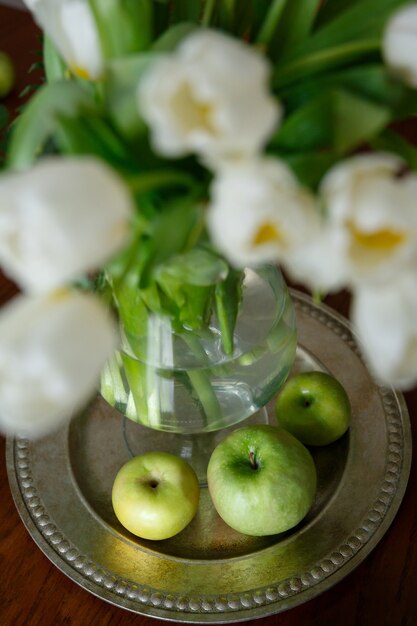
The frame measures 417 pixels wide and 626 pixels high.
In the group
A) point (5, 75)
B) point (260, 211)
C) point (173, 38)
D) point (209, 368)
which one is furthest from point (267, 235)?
point (5, 75)

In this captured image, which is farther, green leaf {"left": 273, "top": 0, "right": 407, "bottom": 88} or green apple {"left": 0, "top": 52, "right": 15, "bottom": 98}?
green apple {"left": 0, "top": 52, "right": 15, "bottom": 98}

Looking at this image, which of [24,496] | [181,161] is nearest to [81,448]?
[24,496]

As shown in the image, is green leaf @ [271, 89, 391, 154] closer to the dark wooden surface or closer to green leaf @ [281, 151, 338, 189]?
green leaf @ [281, 151, 338, 189]

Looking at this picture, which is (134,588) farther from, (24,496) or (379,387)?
(379,387)

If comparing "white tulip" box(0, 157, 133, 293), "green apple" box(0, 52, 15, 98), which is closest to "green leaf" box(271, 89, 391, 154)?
"white tulip" box(0, 157, 133, 293)

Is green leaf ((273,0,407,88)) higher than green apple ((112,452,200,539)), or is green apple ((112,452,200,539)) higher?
green leaf ((273,0,407,88))

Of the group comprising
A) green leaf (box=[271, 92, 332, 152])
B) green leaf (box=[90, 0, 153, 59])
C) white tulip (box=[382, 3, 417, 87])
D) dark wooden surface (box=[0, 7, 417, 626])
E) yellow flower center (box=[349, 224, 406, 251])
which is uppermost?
green leaf (box=[90, 0, 153, 59])

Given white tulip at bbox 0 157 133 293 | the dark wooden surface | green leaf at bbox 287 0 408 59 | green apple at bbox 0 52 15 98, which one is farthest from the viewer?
green apple at bbox 0 52 15 98
